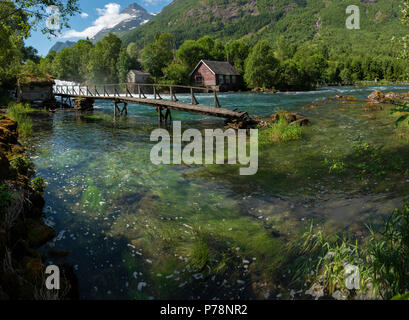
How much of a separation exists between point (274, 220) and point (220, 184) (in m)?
2.50

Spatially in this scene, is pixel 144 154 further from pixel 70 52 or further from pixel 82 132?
pixel 70 52

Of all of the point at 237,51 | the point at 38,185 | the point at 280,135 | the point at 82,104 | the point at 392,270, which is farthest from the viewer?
the point at 237,51

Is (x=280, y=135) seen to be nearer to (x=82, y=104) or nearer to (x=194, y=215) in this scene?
(x=194, y=215)

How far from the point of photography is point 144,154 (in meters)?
11.7

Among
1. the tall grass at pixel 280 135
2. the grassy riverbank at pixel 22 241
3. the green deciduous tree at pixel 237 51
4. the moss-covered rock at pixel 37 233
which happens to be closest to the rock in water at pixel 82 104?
the tall grass at pixel 280 135

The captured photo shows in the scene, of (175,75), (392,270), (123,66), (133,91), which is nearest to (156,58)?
(123,66)

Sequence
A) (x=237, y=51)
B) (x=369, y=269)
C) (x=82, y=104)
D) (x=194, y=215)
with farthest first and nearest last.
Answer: (x=237, y=51) → (x=82, y=104) → (x=194, y=215) → (x=369, y=269)

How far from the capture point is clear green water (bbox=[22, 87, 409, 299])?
4363 millimetres

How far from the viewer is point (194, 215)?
21.0 ft

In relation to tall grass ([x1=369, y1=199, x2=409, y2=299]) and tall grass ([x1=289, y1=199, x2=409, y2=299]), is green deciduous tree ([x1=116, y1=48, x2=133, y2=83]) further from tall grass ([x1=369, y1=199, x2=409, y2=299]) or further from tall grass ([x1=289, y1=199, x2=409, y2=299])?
tall grass ([x1=369, y1=199, x2=409, y2=299])

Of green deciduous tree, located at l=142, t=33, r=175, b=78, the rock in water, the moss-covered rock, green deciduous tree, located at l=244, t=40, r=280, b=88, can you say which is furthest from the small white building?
the moss-covered rock

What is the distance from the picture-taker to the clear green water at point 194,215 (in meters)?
4.36
